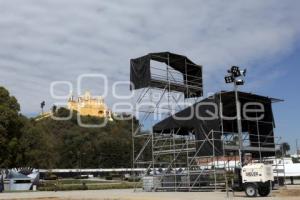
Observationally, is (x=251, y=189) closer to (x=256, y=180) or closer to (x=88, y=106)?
(x=256, y=180)

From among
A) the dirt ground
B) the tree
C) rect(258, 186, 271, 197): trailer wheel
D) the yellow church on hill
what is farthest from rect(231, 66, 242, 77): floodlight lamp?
the yellow church on hill

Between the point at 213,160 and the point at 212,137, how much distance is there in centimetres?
154

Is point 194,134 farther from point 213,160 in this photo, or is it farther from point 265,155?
point 265,155

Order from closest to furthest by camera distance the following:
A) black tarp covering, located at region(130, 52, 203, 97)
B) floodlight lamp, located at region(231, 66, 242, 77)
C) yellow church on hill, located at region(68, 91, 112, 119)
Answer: floodlight lamp, located at region(231, 66, 242, 77) < black tarp covering, located at region(130, 52, 203, 97) < yellow church on hill, located at region(68, 91, 112, 119)

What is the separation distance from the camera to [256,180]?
26375 millimetres

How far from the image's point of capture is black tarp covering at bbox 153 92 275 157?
111 feet

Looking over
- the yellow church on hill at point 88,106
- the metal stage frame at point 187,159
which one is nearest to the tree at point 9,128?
the metal stage frame at point 187,159

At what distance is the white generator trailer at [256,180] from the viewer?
1036 inches

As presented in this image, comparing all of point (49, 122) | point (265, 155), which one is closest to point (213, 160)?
point (265, 155)

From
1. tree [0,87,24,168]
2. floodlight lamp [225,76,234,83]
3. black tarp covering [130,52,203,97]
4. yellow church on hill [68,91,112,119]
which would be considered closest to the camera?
floodlight lamp [225,76,234,83]

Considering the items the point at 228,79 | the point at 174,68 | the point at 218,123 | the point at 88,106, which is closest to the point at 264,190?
the point at 218,123

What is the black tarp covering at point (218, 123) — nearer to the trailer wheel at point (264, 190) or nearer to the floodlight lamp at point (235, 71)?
the floodlight lamp at point (235, 71)

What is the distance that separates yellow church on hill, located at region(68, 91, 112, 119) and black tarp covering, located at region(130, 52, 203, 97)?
329 ft

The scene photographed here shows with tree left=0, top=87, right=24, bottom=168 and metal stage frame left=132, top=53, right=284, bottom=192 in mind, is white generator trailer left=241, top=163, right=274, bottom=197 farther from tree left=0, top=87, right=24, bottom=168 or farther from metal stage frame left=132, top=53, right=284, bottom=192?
tree left=0, top=87, right=24, bottom=168
